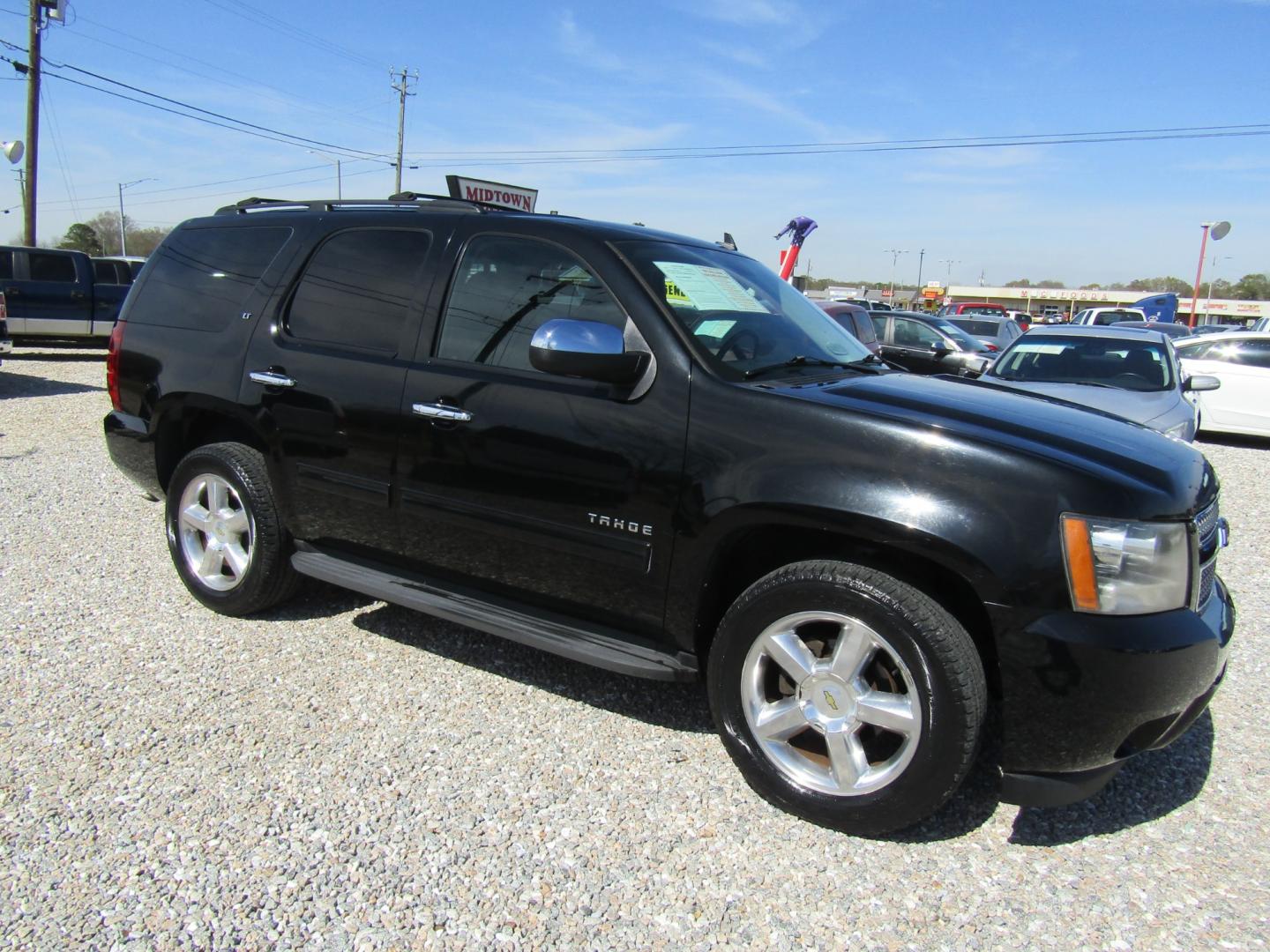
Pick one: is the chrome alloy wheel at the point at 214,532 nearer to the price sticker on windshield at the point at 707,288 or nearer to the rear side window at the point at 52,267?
the price sticker on windshield at the point at 707,288

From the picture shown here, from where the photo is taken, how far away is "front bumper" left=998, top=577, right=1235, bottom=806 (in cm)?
233

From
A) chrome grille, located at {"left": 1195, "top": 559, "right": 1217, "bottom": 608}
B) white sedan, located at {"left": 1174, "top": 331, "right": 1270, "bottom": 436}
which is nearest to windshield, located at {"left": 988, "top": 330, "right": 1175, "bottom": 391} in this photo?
white sedan, located at {"left": 1174, "top": 331, "right": 1270, "bottom": 436}

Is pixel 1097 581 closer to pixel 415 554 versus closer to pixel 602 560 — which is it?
pixel 602 560

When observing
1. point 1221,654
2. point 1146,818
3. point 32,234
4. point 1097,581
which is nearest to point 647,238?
point 1097,581

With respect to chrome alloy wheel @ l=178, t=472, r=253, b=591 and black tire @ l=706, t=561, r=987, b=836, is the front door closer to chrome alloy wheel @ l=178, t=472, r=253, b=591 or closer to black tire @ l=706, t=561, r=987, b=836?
black tire @ l=706, t=561, r=987, b=836

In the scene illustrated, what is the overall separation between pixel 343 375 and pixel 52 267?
47.8 feet

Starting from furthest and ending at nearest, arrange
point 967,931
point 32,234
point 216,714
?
point 32,234, point 216,714, point 967,931

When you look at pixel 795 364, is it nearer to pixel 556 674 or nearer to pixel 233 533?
pixel 556 674

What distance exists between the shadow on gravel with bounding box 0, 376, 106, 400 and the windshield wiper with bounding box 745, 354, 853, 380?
1107 centimetres

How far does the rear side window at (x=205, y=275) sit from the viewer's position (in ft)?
13.3

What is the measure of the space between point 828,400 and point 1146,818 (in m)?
1.68

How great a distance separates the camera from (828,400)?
2.76 meters

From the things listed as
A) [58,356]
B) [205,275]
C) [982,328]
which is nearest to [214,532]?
[205,275]

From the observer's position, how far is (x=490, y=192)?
7.27 meters
